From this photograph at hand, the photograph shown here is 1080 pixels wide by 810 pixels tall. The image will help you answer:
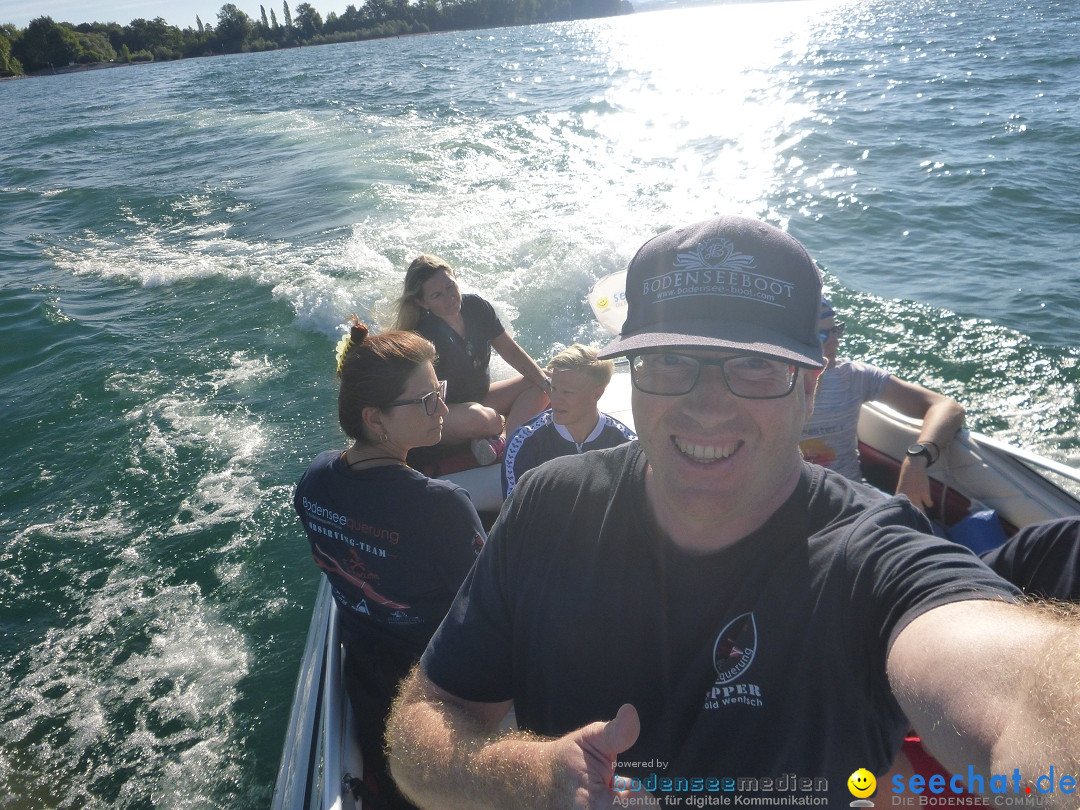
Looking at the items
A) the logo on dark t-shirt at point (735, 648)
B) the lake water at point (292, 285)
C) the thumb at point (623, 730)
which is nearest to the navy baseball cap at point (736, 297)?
the logo on dark t-shirt at point (735, 648)

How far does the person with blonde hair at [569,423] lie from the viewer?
2.95 meters

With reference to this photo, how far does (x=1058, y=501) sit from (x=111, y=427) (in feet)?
22.2

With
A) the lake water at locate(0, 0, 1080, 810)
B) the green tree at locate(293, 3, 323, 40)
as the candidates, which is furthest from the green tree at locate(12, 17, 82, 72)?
the lake water at locate(0, 0, 1080, 810)

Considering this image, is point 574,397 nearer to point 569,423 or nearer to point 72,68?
point 569,423

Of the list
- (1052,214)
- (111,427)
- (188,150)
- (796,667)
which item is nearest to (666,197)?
(1052,214)

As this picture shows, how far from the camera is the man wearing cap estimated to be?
1.03 m

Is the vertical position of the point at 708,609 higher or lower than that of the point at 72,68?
higher

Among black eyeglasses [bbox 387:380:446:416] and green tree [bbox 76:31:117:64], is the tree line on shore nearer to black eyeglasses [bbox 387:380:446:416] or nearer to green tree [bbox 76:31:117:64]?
green tree [bbox 76:31:117:64]

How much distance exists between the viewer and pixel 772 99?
56.9 ft

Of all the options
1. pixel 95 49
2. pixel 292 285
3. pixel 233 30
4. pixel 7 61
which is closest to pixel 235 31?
pixel 233 30

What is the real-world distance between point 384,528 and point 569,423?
3.76 ft

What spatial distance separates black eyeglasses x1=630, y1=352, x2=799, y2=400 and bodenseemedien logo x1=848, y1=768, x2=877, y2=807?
2.08ft

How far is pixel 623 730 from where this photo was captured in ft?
3.31

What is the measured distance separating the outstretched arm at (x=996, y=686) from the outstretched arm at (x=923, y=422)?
2481mm
